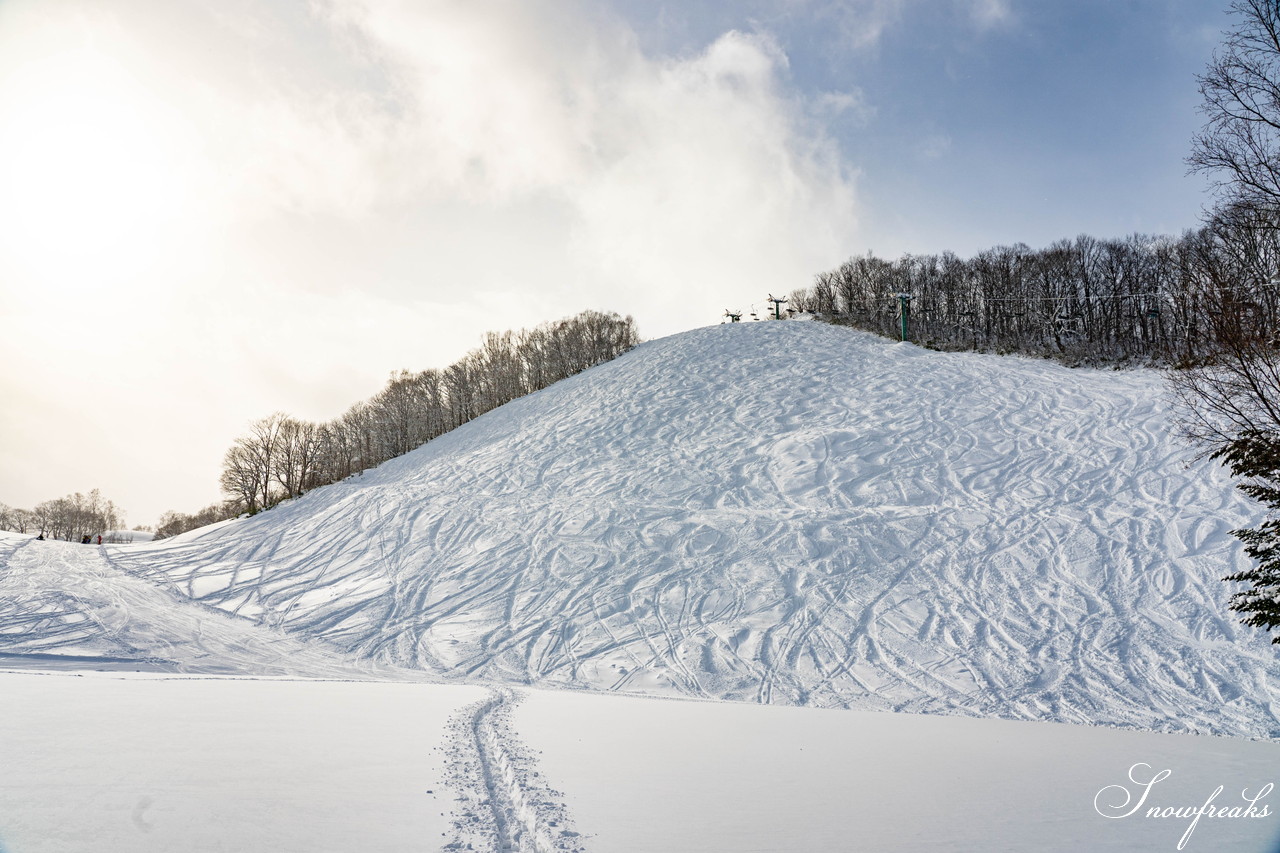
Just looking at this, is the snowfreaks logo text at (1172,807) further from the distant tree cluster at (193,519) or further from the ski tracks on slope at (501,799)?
the distant tree cluster at (193,519)

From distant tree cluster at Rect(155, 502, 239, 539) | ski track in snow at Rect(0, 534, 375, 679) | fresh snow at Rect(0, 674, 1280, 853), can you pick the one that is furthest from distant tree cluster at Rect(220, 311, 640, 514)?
fresh snow at Rect(0, 674, 1280, 853)

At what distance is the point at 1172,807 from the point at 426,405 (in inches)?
1683

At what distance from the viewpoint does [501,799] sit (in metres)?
4.87

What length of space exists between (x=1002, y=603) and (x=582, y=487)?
11.3m

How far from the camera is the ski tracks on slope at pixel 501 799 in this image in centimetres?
418

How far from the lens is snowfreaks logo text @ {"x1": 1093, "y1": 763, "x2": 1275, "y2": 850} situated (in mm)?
4770

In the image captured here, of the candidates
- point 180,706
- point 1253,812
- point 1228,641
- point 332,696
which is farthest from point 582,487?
point 1253,812

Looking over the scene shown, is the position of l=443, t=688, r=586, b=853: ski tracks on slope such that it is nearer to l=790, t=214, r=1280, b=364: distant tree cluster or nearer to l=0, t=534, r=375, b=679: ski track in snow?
l=0, t=534, r=375, b=679: ski track in snow

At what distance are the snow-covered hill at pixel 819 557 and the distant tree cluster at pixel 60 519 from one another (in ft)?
234

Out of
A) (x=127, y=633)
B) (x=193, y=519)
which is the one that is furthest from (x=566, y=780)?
(x=193, y=519)

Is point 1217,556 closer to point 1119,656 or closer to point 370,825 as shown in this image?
point 1119,656

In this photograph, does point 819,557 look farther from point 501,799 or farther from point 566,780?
point 501,799

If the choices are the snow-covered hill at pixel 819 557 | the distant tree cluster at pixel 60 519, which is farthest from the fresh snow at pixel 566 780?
the distant tree cluster at pixel 60 519

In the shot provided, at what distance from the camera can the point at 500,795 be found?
4.95 m
